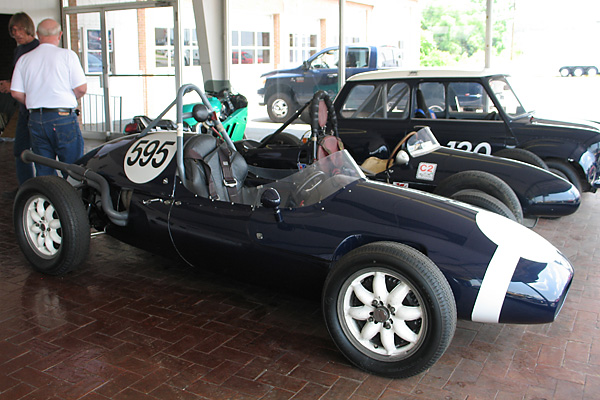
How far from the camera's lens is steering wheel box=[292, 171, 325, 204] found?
375cm

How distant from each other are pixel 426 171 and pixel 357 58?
5098 millimetres

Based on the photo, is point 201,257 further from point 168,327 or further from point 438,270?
point 438,270

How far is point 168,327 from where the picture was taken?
3.69 metres

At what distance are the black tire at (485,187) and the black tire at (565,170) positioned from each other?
2032mm

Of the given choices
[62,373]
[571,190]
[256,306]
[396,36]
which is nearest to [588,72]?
[396,36]

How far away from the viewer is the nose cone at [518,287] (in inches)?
119

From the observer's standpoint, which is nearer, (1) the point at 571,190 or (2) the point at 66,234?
(2) the point at 66,234

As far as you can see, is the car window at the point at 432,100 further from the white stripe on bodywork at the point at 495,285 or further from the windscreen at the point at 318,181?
the white stripe on bodywork at the point at 495,285

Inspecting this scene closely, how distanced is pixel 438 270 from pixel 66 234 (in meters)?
2.77

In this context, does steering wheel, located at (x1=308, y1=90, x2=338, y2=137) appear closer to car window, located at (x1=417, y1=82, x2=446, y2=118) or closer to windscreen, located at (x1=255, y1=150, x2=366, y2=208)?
windscreen, located at (x1=255, y1=150, x2=366, y2=208)

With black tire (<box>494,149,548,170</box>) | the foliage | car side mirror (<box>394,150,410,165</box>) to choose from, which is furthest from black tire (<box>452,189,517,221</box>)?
the foliage

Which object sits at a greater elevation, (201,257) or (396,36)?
(396,36)

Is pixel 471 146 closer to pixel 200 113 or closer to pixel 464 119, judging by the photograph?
pixel 464 119

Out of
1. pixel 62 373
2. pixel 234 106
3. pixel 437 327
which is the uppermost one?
pixel 234 106
